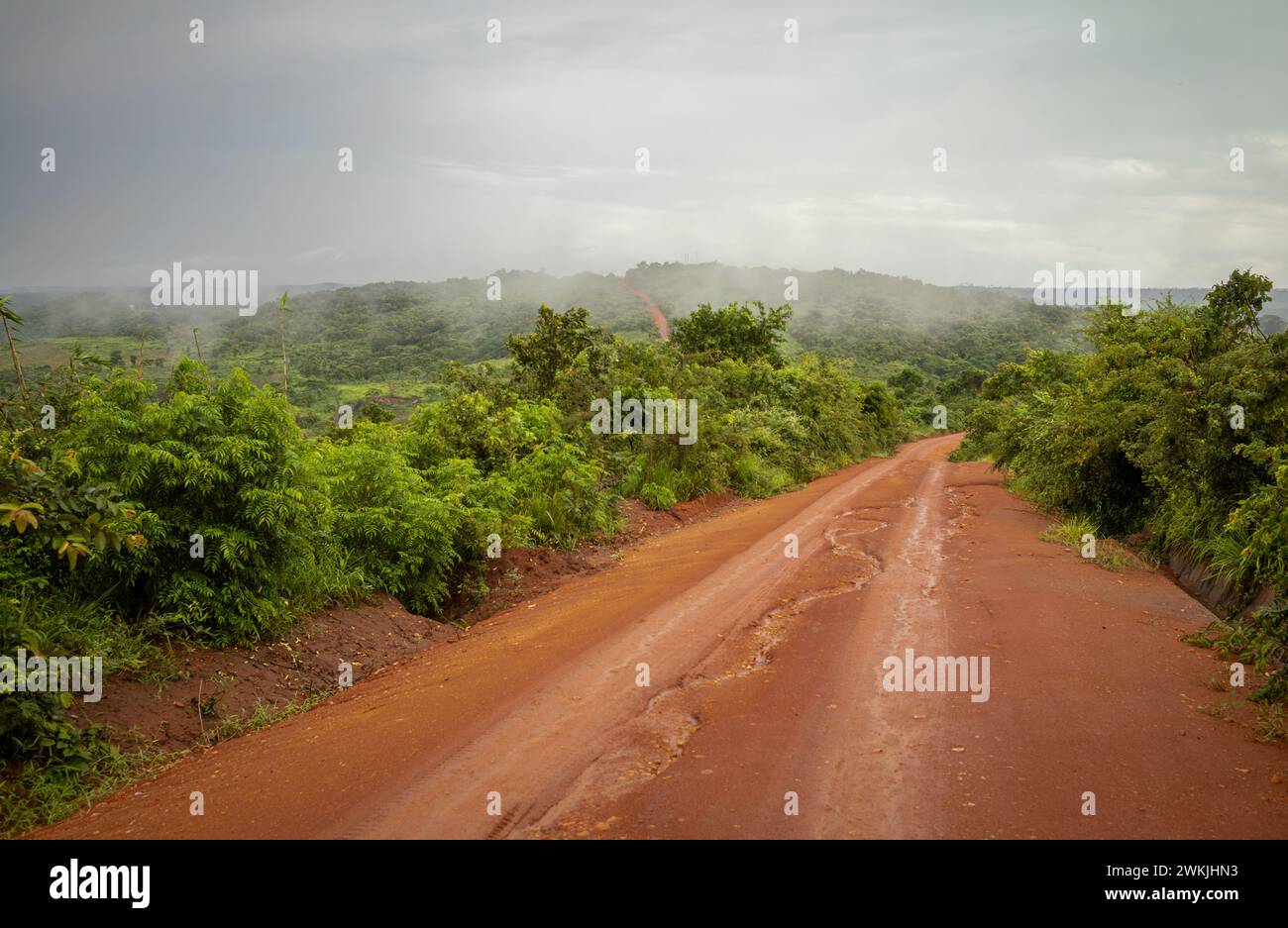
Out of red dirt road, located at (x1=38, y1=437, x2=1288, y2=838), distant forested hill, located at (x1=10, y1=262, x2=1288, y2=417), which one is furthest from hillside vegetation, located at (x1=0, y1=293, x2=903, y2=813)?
distant forested hill, located at (x1=10, y1=262, x2=1288, y2=417)

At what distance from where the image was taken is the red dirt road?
14.4ft

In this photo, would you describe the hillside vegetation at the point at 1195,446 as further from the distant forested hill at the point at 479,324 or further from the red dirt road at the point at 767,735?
the distant forested hill at the point at 479,324

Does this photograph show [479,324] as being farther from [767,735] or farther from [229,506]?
[767,735]

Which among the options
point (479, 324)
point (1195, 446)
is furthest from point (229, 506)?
point (479, 324)

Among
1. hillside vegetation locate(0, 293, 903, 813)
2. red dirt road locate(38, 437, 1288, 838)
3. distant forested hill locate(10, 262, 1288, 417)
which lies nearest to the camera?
red dirt road locate(38, 437, 1288, 838)

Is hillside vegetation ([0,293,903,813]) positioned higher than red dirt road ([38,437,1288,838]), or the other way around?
hillside vegetation ([0,293,903,813])

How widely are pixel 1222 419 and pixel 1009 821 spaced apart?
25.8ft

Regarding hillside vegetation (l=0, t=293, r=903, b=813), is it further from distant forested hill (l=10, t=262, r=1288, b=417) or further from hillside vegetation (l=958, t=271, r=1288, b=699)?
distant forested hill (l=10, t=262, r=1288, b=417)

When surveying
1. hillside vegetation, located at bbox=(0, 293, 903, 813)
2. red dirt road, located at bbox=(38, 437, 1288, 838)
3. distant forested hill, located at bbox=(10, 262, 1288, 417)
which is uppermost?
distant forested hill, located at bbox=(10, 262, 1288, 417)

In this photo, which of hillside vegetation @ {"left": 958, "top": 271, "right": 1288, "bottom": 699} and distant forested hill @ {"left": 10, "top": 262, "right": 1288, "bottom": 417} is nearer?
hillside vegetation @ {"left": 958, "top": 271, "right": 1288, "bottom": 699}

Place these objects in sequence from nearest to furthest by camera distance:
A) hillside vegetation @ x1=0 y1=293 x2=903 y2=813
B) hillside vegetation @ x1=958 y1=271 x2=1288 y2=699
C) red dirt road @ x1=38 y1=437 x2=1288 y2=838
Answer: red dirt road @ x1=38 y1=437 x2=1288 y2=838 → hillside vegetation @ x1=0 y1=293 x2=903 y2=813 → hillside vegetation @ x1=958 y1=271 x2=1288 y2=699

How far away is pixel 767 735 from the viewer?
5359mm

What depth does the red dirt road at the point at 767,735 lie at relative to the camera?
438 centimetres

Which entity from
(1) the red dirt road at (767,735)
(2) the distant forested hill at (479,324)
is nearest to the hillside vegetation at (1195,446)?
(1) the red dirt road at (767,735)
